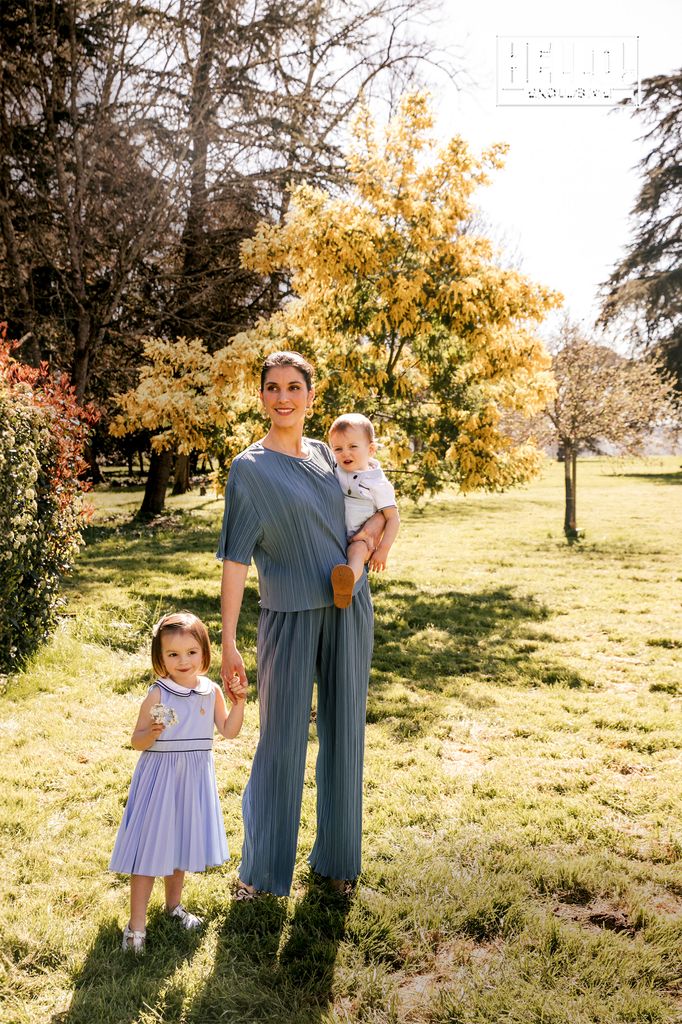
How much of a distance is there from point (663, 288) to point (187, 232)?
20.8 m

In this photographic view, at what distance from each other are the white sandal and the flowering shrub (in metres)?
3.09

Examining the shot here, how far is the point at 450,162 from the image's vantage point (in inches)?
306

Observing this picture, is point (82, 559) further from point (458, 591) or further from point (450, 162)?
point (450, 162)

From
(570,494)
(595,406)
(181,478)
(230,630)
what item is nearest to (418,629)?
(230,630)

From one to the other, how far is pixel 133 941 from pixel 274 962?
0.49 meters

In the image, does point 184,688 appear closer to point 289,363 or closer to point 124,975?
point 124,975

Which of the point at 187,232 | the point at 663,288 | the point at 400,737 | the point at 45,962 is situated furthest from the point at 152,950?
the point at 663,288

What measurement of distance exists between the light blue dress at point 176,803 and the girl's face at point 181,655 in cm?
5

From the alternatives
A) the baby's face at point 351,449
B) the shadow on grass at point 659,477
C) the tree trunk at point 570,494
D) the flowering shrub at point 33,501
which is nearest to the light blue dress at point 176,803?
the baby's face at point 351,449

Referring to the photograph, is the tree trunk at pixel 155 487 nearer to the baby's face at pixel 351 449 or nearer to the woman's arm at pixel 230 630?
the baby's face at pixel 351 449

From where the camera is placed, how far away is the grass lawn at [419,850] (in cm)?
246

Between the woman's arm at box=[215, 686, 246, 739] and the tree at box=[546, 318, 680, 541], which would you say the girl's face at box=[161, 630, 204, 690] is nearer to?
the woman's arm at box=[215, 686, 246, 739]

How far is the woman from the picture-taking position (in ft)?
9.19

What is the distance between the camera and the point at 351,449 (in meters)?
3.05
